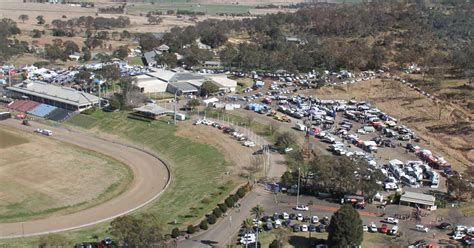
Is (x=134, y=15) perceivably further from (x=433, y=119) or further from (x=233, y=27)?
(x=433, y=119)

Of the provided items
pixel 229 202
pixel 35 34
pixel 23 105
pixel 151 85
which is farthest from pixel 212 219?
pixel 35 34

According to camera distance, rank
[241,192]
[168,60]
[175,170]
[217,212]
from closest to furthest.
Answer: [217,212]
[241,192]
[175,170]
[168,60]

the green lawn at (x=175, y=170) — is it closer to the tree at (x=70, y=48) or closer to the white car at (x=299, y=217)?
the white car at (x=299, y=217)

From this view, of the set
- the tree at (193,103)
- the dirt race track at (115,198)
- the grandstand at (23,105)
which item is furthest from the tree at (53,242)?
the grandstand at (23,105)

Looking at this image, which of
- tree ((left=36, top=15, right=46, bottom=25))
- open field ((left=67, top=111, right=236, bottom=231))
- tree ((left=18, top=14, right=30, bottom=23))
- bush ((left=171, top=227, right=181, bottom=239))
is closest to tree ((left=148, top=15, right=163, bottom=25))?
tree ((left=36, top=15, right=46, bottom=25))

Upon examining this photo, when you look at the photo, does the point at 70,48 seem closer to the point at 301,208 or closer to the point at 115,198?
the point at 115,198
